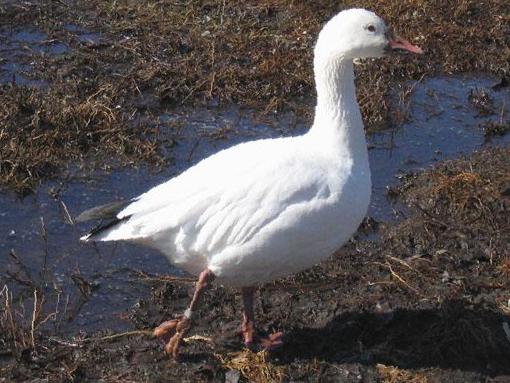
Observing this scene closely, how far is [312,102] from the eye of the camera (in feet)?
27.5

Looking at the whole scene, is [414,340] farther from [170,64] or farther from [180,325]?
[170,64]

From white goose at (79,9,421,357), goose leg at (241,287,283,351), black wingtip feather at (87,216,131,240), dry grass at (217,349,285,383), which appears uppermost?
white goose at (79,9,421,357)

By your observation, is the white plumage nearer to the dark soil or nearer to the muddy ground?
the dark soil

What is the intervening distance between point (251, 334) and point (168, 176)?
219cm

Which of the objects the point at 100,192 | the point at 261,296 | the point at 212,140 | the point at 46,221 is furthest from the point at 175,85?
the point at 261,296

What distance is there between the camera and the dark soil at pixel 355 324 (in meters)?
5.09

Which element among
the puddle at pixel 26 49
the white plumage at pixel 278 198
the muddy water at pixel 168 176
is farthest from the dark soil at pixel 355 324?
the puddle at pixel 26 49

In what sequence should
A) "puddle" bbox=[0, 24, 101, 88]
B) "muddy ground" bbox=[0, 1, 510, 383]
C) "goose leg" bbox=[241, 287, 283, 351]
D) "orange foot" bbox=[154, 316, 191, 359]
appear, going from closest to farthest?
"orange foot" bbox=[154, 316, 191, 359] → "muddy ground" bbox=[0, 1, 510, 383] → "goose leg" bbox=[241, 287, 283, 351] → "puddle" bbox=[0, 24, 101, 88]

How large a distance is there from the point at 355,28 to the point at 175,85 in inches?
141

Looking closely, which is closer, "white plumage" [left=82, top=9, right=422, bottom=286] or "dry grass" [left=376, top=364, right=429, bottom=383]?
"white plumage" [left=82, top=9, right=422, bottom=286]

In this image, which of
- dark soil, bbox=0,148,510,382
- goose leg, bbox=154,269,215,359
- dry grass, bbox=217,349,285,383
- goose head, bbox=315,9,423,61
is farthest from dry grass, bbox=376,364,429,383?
goose head, bbox=315,9,423,61

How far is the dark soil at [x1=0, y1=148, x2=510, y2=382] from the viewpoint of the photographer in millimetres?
5090

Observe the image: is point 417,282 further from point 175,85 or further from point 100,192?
point 175,85

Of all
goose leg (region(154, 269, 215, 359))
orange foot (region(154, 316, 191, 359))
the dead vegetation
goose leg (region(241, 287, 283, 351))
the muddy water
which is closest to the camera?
goose leg (region(154, 269, 215, 359))
